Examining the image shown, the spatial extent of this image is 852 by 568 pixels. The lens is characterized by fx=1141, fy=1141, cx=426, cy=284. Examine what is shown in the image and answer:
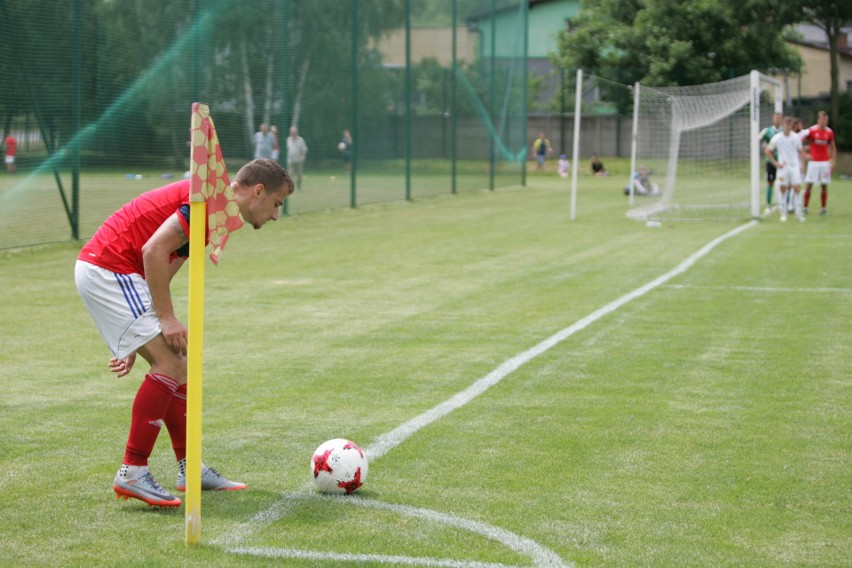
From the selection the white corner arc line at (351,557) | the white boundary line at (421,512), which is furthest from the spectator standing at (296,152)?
the white corner arc line at (351,557)

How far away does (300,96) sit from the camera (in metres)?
23.3

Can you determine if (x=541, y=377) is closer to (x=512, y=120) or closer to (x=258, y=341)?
(x=258, y=341)

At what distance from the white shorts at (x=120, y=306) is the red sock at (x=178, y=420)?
32 centimetres

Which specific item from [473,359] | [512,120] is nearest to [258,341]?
[473,359]

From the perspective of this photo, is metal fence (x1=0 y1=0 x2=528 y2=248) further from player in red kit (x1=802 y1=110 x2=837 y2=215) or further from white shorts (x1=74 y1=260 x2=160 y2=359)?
white shorts (x1=74 y1=260 x2=160 y2=359)

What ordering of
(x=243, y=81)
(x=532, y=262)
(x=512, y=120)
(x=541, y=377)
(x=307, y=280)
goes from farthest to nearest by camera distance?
(x=512, y=120) → (x=243, y=81) → (x=532, y=262) → (x=307, y=280) → (x=541, y=377)

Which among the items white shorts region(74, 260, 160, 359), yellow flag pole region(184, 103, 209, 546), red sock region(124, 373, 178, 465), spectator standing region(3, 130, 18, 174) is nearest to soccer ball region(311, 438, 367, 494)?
red sock region(124, 373, 178, 465)

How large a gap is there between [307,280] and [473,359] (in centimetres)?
512

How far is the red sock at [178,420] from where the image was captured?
17.4ft

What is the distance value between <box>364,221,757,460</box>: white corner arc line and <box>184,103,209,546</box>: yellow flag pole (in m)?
1.62

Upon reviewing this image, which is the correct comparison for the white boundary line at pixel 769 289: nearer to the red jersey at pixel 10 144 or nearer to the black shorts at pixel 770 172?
the red jersey at pixel 10 144

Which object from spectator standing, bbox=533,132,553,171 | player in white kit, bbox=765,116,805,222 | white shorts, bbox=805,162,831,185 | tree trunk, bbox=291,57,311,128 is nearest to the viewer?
player in white kit, bbox=765,116,805,222

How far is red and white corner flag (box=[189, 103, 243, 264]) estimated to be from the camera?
4.53 meters

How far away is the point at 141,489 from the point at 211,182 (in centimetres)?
A: 146
